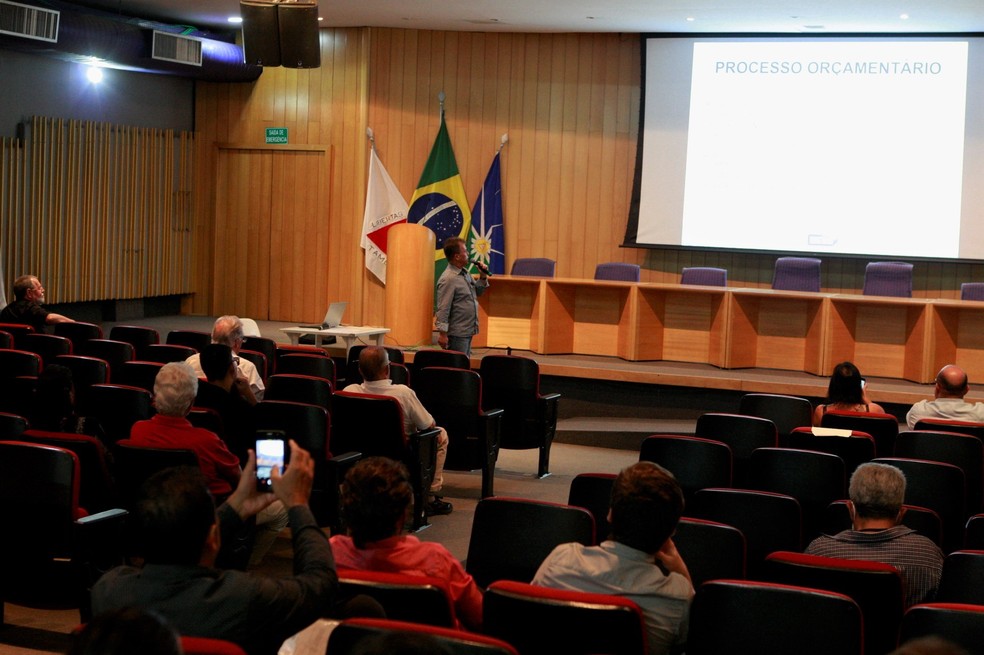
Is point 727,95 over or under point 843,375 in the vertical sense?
over

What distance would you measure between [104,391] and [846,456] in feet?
11.6

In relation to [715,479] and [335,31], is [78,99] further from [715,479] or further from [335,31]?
[715,479]

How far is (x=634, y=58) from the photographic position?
12641mm

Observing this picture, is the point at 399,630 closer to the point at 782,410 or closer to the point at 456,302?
the point at 782,410

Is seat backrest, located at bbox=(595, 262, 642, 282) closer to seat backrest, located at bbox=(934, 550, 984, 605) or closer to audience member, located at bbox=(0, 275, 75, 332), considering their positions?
audience member, located at bbox=(0, 275, 75, 332)

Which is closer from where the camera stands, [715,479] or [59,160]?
[715,479]

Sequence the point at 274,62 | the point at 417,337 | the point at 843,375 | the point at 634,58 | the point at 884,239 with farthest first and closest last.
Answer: the point at 634,58 → the point at 884,239 → the point at 417,337 → the point at 274,62 → the point at 843,375

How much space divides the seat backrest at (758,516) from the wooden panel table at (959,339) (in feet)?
17.9

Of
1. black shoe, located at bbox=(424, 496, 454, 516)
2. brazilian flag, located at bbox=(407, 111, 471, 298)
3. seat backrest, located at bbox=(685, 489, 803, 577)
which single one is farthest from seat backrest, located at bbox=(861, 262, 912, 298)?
seat backrest, located at bbox=(685, 489, 803, 577)

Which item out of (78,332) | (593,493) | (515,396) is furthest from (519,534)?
(78,332)

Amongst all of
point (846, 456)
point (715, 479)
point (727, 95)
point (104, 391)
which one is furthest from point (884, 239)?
point (104, 391)

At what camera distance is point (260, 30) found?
8.85 metres

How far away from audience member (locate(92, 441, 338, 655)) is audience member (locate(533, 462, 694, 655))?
28.3 inches

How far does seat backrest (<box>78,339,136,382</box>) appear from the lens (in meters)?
6.84
